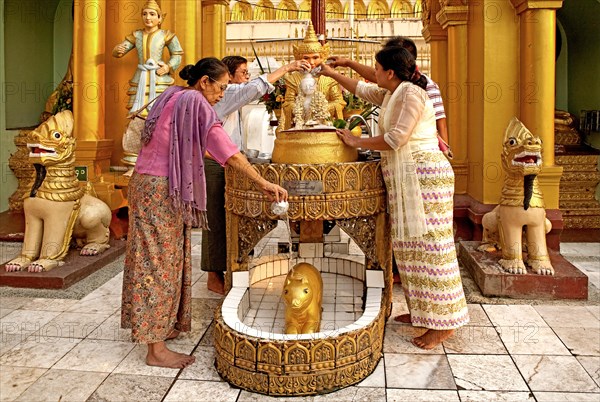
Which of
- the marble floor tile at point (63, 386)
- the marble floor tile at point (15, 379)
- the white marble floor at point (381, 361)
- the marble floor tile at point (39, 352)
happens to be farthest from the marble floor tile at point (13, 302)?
the marble floor tile at point (63, 386)

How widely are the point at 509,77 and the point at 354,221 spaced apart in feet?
10.4

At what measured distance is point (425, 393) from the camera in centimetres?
298

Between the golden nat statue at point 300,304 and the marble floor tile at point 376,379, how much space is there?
0.39 meters

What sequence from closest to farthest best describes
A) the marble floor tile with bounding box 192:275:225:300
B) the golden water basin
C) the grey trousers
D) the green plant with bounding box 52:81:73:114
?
the golden water basin < the grey trousers < the marble floor tile with bounding box 192:275:225:300 < the green plant with bounding box 52:81:73:114

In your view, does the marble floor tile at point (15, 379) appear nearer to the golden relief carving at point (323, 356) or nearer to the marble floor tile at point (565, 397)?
the golden relief carving at point (323, 356)

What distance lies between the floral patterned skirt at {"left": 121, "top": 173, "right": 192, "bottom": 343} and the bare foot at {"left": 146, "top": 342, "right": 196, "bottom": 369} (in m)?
0.08

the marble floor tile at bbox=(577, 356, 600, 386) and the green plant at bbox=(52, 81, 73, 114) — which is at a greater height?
the green plant at bbox=(52, 81, 73, 114)

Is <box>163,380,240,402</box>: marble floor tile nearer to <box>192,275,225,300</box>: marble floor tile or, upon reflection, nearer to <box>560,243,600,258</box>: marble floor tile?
<box>192,275,225,300</box>: marble floor tile

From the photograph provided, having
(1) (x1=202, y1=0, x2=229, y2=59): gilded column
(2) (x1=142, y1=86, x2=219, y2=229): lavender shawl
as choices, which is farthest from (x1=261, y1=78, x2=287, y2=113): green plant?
(1) (x1=202, y1=0, x2=229, y2=59): gilded column

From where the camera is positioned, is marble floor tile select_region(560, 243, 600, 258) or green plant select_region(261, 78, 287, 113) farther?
marble floor tile select_region(560, 243, 600, 258)

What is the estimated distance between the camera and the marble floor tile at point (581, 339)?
353 cm

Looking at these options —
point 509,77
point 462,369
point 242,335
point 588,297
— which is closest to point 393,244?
point 462,369

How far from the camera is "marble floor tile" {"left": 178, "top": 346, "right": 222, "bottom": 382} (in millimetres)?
3178

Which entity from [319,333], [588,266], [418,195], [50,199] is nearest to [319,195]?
[418,195]
